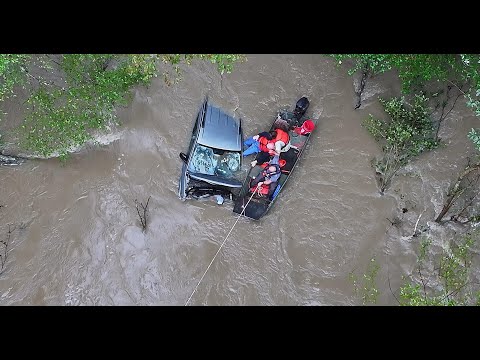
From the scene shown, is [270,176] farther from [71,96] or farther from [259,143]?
[71,96]

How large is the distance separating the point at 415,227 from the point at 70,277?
957 centimetres

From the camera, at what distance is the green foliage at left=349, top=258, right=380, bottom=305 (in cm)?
1133

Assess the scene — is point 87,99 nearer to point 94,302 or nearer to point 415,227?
point 94,302

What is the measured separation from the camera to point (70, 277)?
12.0 metres

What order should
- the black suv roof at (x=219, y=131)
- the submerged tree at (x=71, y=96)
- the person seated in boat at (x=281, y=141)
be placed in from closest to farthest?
1. the submerged tree at (x=71, y=96)
2. the black suv roof at (x=219, y=131)
3. the person seated in boat at (x=281, y=141)

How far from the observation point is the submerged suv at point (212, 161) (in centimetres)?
1212

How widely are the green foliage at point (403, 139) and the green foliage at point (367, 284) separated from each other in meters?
2.35

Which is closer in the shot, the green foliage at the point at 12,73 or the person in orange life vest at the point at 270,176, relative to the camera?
the green foliage at the point at 12,73

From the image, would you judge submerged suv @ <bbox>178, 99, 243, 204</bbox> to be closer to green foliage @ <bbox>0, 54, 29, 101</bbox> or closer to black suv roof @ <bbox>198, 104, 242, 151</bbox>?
black suv roof @ <bbox>198, 104, 242, 151</bbox>

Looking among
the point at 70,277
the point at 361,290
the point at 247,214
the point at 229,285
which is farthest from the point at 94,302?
the point at 361,290

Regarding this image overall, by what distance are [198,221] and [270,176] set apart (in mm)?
2450

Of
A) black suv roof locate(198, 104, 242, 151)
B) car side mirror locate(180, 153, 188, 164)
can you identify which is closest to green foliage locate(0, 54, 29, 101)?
car side mirror locate(180, 153, 188, 164)

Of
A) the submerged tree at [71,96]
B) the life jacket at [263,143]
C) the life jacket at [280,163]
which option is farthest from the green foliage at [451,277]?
the submerged tree at [71,96]

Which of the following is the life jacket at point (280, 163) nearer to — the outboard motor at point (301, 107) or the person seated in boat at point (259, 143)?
the person seated in boat at point (259, 143)
